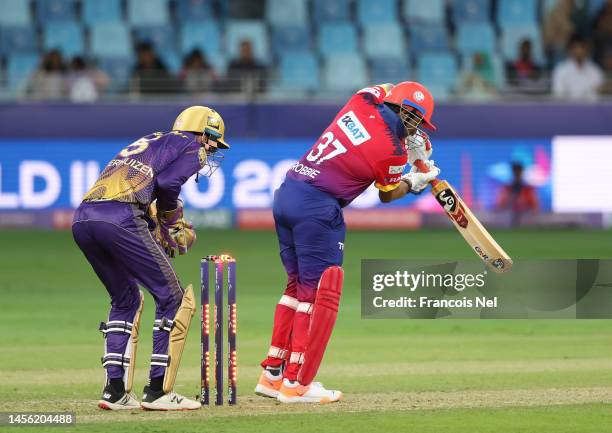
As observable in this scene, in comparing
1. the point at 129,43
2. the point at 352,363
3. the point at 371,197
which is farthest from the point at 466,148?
the point at 352,363

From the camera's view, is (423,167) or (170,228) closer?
(170,228)

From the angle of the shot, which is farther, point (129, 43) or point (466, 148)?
point (129, 43)

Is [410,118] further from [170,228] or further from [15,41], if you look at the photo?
[15,41]

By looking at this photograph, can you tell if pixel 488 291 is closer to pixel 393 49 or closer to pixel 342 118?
pixel 342 118

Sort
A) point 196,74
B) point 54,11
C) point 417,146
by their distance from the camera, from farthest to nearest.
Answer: point 54,11 < point 196,74 < point 417,146

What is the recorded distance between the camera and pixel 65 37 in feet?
75.3

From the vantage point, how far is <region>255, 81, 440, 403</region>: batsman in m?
8.65

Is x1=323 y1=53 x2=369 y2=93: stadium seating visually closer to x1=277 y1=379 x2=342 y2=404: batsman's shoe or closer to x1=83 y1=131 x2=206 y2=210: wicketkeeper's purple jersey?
x1=277 y1=379 x2=342 y2=404: batsman's shoe

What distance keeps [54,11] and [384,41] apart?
6.03 m

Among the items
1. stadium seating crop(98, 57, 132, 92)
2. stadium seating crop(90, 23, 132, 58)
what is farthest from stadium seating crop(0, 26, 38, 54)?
stadium seating crop(98, 57, 132, 92)

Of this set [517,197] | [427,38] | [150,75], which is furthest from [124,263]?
[427,38]

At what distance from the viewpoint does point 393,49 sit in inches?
945

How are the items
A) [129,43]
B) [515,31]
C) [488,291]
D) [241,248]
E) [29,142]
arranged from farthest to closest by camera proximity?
[515,31] → [129,43] → [29,142] → [241,248] → [488,291]

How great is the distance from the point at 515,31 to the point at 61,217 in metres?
9.52
